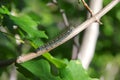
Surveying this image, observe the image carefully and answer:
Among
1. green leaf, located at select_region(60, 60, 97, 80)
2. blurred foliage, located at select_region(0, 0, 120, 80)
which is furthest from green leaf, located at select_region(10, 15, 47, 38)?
green leaf, located at select_region(60, 60, 97, 80)

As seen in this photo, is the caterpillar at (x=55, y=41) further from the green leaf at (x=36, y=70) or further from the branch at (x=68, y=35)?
the green leaf at (x=36, y=70)

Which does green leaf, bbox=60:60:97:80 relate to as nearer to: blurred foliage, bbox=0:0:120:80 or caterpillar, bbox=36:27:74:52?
blurred foliage, bbox=0:0:120:80

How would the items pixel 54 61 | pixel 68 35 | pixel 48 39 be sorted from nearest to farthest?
1. pixel 68 35
2. pixel 54 61
3. pixel 48 39

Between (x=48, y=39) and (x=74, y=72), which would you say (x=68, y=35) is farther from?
(x=48, y=39)

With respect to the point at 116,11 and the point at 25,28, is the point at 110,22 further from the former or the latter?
the point at 25,28

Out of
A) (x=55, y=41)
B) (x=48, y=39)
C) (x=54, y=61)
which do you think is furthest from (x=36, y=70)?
(x=48, y=39)

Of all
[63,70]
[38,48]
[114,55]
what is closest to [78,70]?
[63,70]

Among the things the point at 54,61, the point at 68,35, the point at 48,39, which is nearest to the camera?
the point at 68,35
